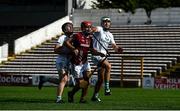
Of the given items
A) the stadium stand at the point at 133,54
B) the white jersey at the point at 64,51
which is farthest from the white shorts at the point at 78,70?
the stadium stand at the point at 133,54

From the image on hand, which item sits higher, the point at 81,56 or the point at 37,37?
the point at 37,37

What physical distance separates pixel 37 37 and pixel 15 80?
39.4 ft

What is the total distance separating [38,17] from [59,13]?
1861 mm

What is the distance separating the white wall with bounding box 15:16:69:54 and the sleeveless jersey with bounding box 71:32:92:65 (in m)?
29.8

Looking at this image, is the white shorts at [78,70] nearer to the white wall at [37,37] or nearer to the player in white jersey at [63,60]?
the player in white jersey at [63,60]

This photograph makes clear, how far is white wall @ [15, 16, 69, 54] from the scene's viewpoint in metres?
47.2

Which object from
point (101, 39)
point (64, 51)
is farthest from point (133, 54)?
point (64, 51)

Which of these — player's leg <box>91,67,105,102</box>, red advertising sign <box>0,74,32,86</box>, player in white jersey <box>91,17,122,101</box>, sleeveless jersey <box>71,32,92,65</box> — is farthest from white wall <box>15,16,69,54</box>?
sleeveless jersey <box>71,32,92,65</box>

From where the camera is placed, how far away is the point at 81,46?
1708 cm

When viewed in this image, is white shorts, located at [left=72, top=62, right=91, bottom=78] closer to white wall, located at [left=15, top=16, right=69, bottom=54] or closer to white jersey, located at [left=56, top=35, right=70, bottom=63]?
white jersey, located at [left=56, top=35, right=70, bottom=63]

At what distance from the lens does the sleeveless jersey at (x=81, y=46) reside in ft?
55.8

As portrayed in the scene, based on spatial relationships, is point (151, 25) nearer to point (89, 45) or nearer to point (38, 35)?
point (38, 35)

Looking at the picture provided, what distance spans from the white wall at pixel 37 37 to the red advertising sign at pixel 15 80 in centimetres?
988

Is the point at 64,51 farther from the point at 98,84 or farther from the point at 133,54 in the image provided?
the point at 133,54
